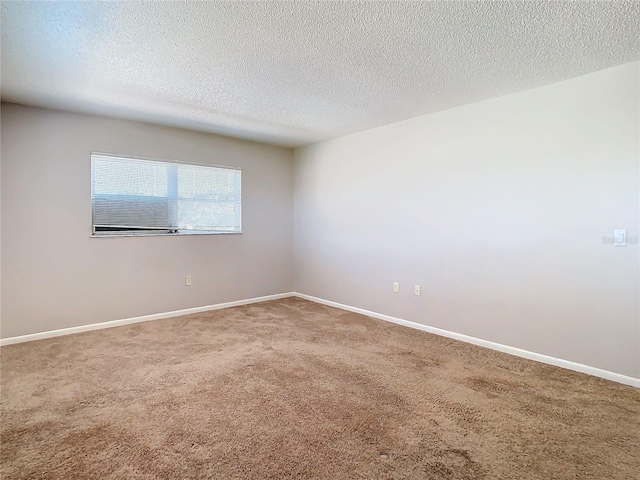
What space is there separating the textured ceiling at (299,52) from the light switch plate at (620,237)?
1.21 meters

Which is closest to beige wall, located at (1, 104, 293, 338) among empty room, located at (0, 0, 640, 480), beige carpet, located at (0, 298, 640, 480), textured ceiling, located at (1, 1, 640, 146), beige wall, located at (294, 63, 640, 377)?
empty room, located at (0, 0, 640, 480)

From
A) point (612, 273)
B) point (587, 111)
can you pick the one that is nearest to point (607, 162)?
point (587, 111)

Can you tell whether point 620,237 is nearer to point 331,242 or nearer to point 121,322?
point 331,242

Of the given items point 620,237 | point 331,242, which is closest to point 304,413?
point 620,237

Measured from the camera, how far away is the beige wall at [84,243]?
11.3ft

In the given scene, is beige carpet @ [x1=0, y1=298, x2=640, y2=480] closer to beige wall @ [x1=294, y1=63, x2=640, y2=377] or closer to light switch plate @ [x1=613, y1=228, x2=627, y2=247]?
beige wall @ [x1=294, y1=63, x2=640, y2=377]

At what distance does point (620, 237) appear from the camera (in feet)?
8.52

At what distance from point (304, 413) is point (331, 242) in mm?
3030

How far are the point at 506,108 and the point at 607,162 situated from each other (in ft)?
3.09

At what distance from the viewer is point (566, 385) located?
8.38 ft

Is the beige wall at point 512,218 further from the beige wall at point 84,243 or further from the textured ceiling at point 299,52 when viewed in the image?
the beige wall at point 84,243

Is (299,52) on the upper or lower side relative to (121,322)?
upper

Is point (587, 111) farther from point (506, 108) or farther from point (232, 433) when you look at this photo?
point (232, 433)

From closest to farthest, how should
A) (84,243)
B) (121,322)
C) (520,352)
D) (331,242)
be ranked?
(520,352), (84,243), (121,322), (331,242)
